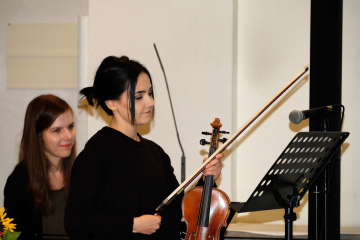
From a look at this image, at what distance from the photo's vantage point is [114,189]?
1.83 m

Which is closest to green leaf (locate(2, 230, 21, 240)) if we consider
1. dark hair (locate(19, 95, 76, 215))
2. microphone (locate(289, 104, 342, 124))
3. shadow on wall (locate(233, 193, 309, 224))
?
dark hair (locate(19, 95, 76, 215))

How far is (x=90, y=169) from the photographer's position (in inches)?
69.5

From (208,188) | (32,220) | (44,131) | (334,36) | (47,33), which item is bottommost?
(32,220)

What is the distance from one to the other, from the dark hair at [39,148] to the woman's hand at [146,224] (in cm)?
84

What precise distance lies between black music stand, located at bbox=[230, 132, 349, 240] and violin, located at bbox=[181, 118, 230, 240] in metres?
0.30

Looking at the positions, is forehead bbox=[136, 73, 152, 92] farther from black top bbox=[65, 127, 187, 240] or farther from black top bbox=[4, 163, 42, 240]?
black top bbox=[4, 163, 42, 240]

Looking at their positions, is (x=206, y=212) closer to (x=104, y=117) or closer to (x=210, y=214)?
(x=210, y=214)

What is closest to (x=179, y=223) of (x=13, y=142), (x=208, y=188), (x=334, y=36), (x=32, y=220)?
(x=208, y=188)

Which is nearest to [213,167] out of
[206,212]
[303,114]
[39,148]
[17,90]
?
[206,212]

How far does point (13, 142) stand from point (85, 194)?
6.58 feet

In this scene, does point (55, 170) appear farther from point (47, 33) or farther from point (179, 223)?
point (47, 33)

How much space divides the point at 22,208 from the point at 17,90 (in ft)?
4.72

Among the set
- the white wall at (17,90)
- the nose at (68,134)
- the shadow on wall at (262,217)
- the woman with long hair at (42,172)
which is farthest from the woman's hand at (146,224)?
the white wall at (17,90)

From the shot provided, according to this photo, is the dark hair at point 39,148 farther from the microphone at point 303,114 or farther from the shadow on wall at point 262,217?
the microphone at point 303,114
